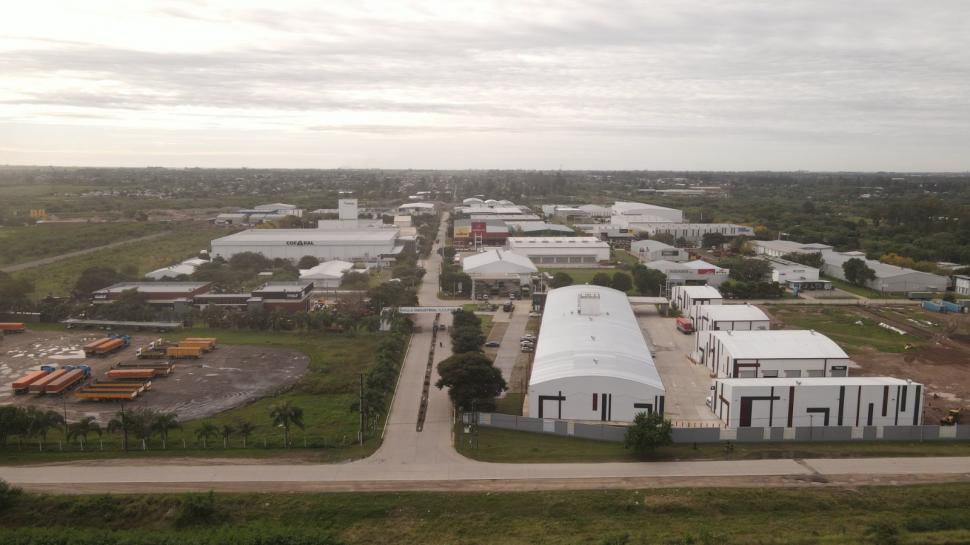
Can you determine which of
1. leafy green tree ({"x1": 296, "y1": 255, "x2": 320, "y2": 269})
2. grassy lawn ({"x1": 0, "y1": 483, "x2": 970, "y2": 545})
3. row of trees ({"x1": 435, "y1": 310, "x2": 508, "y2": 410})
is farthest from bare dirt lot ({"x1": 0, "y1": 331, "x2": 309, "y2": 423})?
leafy green tree ({"x1": 296, "y1": 255, "x2": 320, "y2": 269})

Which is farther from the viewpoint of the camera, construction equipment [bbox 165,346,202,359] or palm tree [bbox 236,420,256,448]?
construction equipment [bbox 165,346,202,359]

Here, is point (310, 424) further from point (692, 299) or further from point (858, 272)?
point (858, 272)

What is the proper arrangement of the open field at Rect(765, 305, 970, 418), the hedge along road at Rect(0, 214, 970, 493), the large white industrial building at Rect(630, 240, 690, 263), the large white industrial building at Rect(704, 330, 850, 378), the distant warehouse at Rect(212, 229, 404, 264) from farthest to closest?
the large white industrial building at Rect(630, 240, 690, 263), the distant warehouse at Rect(212, 229, 404, 264), the large white industrial building at Rect(704, 330, 850, 378), the open field at Rect(765, 305, 970, 418), the hedge along road at Rect(0, 214, 970, 493)

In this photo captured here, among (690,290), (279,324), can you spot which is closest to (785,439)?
(690,290)

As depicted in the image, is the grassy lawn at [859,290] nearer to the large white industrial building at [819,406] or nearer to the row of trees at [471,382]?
the large white industrial building at [819,406]

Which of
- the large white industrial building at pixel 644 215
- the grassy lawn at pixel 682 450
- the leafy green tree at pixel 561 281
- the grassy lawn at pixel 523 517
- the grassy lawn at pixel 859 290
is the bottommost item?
the grassy lawn at pixel 523 517

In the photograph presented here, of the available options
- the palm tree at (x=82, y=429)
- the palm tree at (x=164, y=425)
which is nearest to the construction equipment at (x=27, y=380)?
the palm tree at (x=82, y=429)

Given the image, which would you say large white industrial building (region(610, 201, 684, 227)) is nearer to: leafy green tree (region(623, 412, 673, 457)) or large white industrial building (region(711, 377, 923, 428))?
large white industrial building (region(711, 377, 923, 428))
